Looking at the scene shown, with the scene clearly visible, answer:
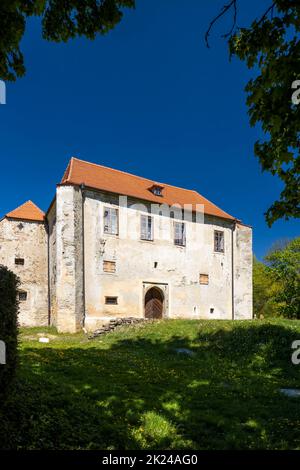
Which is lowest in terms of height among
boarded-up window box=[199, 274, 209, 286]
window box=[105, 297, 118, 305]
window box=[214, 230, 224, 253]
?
window box=[105, 297, 118, 305]

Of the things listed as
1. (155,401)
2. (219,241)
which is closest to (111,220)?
(219,241)

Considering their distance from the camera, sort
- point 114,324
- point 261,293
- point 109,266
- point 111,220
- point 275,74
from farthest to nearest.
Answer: point 261,293, point 111,220, point 109,266, point 114,324, point 275,74

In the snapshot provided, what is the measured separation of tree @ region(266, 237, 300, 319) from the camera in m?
26.1

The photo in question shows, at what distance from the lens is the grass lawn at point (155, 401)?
4.77m

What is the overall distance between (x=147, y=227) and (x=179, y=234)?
2.57 metres

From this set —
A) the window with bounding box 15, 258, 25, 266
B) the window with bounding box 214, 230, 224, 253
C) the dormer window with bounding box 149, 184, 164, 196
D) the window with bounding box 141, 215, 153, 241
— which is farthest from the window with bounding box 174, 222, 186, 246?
the window with bounding box 15, 258, 25, 266

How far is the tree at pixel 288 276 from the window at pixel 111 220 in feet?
47.9

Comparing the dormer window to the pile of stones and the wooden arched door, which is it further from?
the pile of stones

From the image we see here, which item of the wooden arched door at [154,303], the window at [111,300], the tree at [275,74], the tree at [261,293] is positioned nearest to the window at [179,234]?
the wooden arched door at [154,303]

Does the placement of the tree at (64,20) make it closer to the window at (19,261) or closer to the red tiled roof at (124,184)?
the red tiled roof at (124,184)

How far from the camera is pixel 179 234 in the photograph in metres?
23.8

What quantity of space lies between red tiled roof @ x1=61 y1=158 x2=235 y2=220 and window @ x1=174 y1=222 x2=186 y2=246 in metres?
1.56

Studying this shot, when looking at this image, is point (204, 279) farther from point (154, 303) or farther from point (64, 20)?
point (64, 20)

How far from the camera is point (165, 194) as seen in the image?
25359 millimetres
